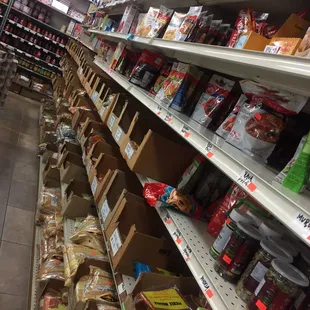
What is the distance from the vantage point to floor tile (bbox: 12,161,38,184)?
3.70 metres

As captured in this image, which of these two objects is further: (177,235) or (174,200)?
(174,200)

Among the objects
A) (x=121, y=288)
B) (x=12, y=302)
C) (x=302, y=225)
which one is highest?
(x=302, y=225)

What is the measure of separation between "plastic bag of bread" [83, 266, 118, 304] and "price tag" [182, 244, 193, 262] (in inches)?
22.8

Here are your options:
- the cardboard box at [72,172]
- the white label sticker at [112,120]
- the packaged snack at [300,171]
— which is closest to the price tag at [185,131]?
the packaged snack at [300,171]

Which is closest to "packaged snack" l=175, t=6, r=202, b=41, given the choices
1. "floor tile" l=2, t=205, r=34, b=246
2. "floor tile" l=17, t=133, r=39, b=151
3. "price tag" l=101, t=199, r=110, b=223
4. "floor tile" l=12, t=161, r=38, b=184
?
"price tag" l=101, t=199, r=110, b=223

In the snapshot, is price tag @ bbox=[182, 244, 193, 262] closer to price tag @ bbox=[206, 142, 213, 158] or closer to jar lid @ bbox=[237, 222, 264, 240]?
jar lid @ bbox=[237, 222, 264, 240]

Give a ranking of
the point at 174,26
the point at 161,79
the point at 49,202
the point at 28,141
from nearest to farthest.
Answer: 1. the point at 174,26
2. the point at 161,79
3. the point at 49,202
4. the point at 28,141

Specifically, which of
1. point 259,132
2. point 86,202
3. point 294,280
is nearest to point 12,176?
point 86,202

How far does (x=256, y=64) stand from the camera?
0.92 metres

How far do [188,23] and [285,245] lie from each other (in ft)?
3.90

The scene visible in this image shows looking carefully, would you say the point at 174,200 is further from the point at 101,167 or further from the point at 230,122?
the point at 101,167

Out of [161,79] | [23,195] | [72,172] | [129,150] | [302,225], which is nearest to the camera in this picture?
[302,225]

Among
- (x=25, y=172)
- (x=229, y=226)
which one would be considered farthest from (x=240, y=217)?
(x=25, y=172)

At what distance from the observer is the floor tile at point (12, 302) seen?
2.10m
